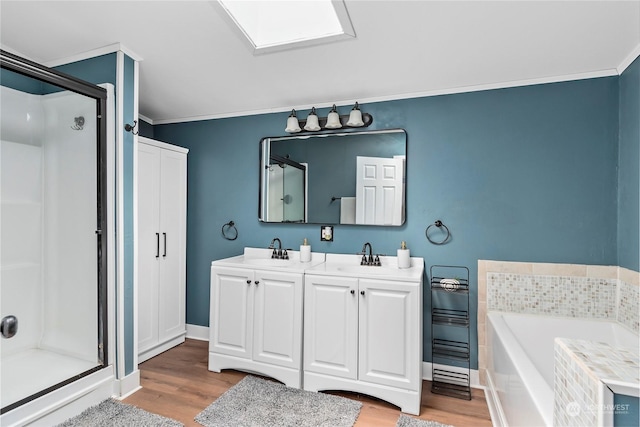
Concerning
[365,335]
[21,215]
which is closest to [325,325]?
[365,335]

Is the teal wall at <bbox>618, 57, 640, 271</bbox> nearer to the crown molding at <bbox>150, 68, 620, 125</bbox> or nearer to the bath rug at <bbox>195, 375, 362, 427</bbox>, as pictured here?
the crown molding at <bbox>150, 68, 620, 125</bbox>

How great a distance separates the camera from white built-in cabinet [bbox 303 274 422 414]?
223 centimetres

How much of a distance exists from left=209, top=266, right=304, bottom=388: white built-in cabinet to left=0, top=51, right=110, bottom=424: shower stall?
810 mm

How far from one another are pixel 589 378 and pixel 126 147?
2568 mm

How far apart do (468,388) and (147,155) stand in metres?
3.21

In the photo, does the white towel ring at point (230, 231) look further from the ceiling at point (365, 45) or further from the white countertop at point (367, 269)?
the ceiling at point (365, 45)

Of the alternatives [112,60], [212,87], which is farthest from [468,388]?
[112,60]

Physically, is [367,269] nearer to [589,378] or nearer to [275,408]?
[275,408]

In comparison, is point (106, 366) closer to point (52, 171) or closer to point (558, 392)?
point (52, 171)

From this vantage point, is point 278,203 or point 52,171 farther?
point 278,203

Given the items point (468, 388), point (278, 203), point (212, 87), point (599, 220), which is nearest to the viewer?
point (599, 220)

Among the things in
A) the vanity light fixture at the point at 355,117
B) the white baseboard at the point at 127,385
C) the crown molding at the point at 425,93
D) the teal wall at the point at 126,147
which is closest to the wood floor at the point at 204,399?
the white baseboard at the point at 127,385

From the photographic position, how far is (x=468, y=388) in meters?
2.50

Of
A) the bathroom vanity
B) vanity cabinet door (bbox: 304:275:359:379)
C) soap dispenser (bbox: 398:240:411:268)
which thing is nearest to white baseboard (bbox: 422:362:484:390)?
the bathroom vanity
